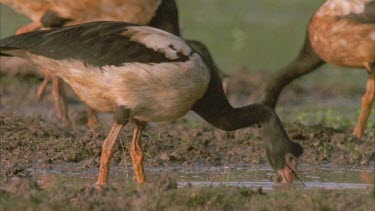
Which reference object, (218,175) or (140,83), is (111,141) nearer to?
(140,83)

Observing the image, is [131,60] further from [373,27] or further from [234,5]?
[234,5]

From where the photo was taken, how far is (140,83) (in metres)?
8.16

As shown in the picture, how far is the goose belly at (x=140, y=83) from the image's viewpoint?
8125 millimetres

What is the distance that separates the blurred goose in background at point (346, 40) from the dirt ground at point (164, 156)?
0.70 meters

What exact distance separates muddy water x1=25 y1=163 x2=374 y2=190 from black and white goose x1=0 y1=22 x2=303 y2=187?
0.57m

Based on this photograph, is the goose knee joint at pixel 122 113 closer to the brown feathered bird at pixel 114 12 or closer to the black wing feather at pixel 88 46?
the black wing feather at pixel 88 46

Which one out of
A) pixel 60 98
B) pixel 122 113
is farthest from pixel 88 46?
pixel 60 98

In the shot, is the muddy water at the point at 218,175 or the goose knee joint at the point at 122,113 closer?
the goose knee joint at the point at 122,113

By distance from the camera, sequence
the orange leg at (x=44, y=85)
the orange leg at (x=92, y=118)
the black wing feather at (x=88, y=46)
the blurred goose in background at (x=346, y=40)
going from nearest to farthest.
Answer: the black wing feather at (x=88, y=46) < the orange leg at (x=92, y=118) < the blurred goose in background at (x=346, y=40) < the orange leg at (x=44, y=85)

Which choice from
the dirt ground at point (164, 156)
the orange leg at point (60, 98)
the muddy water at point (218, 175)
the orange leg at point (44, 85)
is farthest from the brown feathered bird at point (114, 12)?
the muddy water at point (218, 175)

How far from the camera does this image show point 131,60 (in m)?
8.12

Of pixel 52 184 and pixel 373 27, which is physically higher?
pixel 373 27

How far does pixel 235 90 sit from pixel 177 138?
504 centimetres

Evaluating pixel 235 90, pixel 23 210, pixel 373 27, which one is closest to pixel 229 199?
pixel 23 210
